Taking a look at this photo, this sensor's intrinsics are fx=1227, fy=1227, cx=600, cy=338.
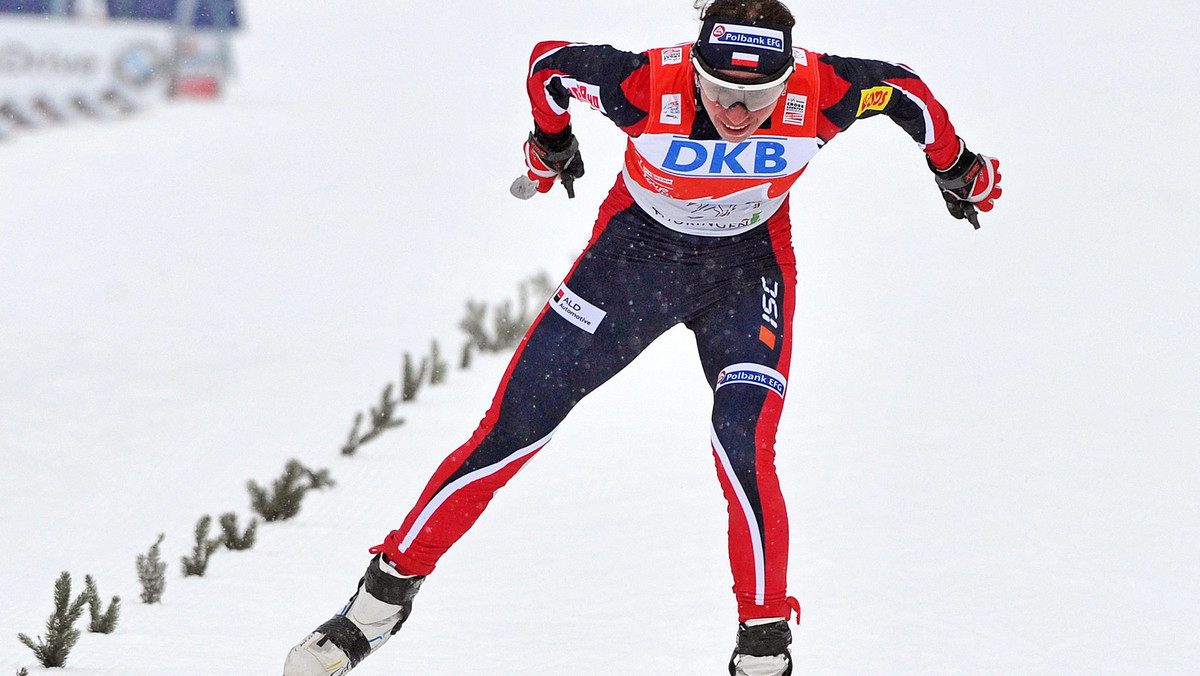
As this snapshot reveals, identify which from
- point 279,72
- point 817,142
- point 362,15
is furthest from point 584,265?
point 362,15

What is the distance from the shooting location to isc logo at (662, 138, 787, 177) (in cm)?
338

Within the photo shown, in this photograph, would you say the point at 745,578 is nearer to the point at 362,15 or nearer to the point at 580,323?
the point at 580,323

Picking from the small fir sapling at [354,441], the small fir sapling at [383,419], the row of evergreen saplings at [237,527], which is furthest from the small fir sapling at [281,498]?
the small fir sapling at [383,419]

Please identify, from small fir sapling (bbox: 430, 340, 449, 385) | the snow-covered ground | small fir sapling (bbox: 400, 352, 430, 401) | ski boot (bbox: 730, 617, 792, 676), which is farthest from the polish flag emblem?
small fir sapling (bbox: 430, 340, 449, 385)

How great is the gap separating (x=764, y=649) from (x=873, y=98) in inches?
60.7

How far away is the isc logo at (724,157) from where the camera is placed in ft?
11.1

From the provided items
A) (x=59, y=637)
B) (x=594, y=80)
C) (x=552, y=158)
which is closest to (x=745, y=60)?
(x=594, y=80)

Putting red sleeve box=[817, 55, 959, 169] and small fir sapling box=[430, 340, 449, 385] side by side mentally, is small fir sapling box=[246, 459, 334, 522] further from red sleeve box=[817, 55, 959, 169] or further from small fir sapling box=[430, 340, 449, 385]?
red sleeve box=[817, 55, 959, 169]

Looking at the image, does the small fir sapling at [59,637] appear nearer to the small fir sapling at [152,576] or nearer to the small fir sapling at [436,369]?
the small fir sapling at [152,576]

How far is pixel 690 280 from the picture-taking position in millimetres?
3654

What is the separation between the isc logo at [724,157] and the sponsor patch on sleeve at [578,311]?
487 mm

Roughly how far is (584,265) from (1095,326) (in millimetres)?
5907

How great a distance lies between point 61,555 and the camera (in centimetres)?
480

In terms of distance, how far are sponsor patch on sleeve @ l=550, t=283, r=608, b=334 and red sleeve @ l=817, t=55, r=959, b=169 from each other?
2.70 feet
